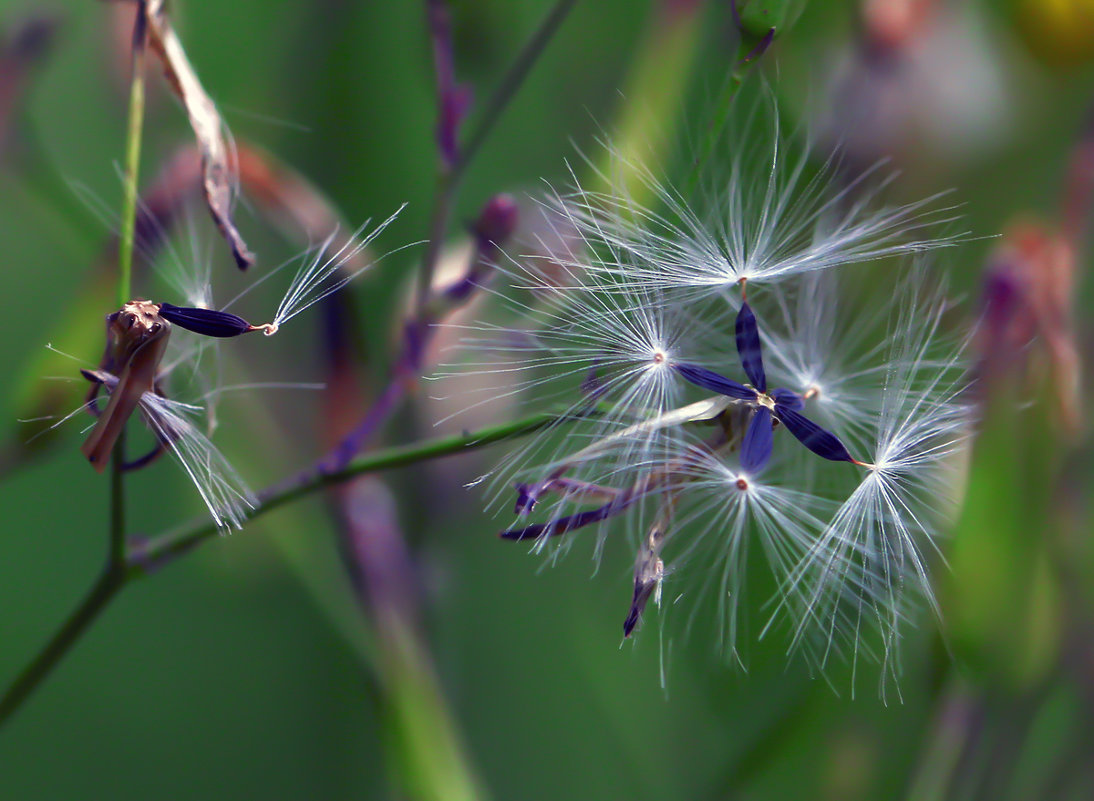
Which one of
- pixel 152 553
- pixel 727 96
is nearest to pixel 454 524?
pixel 152 553

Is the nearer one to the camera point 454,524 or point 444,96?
point 444,96

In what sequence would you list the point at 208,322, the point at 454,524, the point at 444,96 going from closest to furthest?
the point at 208,322 → the point at 444,96 → the point at 454,524

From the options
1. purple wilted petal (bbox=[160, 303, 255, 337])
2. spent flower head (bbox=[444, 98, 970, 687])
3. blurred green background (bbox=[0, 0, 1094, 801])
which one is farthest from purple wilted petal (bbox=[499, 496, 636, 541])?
blurred green background (bbox=[0, 0, 1094, 801])

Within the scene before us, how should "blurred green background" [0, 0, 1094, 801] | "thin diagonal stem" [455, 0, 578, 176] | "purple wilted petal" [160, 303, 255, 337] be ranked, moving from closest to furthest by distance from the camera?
"purple wilted petal" [160, 303, 255, 337] < "thin diagonal stem" [455, 0, 578, 176] < "blurred green background" [0, 0, 1094, 801]

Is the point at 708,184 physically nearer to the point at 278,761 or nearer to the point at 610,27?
Result: the point at 610,27

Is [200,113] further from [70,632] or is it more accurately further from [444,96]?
[70,632]

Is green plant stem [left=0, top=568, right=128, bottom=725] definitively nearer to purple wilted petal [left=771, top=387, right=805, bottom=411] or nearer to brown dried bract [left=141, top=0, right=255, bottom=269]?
brown dried bract [left=141, top=0, right=255, bottom=269]

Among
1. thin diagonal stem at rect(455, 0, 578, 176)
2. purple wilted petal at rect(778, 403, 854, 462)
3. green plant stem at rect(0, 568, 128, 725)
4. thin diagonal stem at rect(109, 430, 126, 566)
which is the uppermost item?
thin diagonal stem at rect(455, 0, 578, 176)
